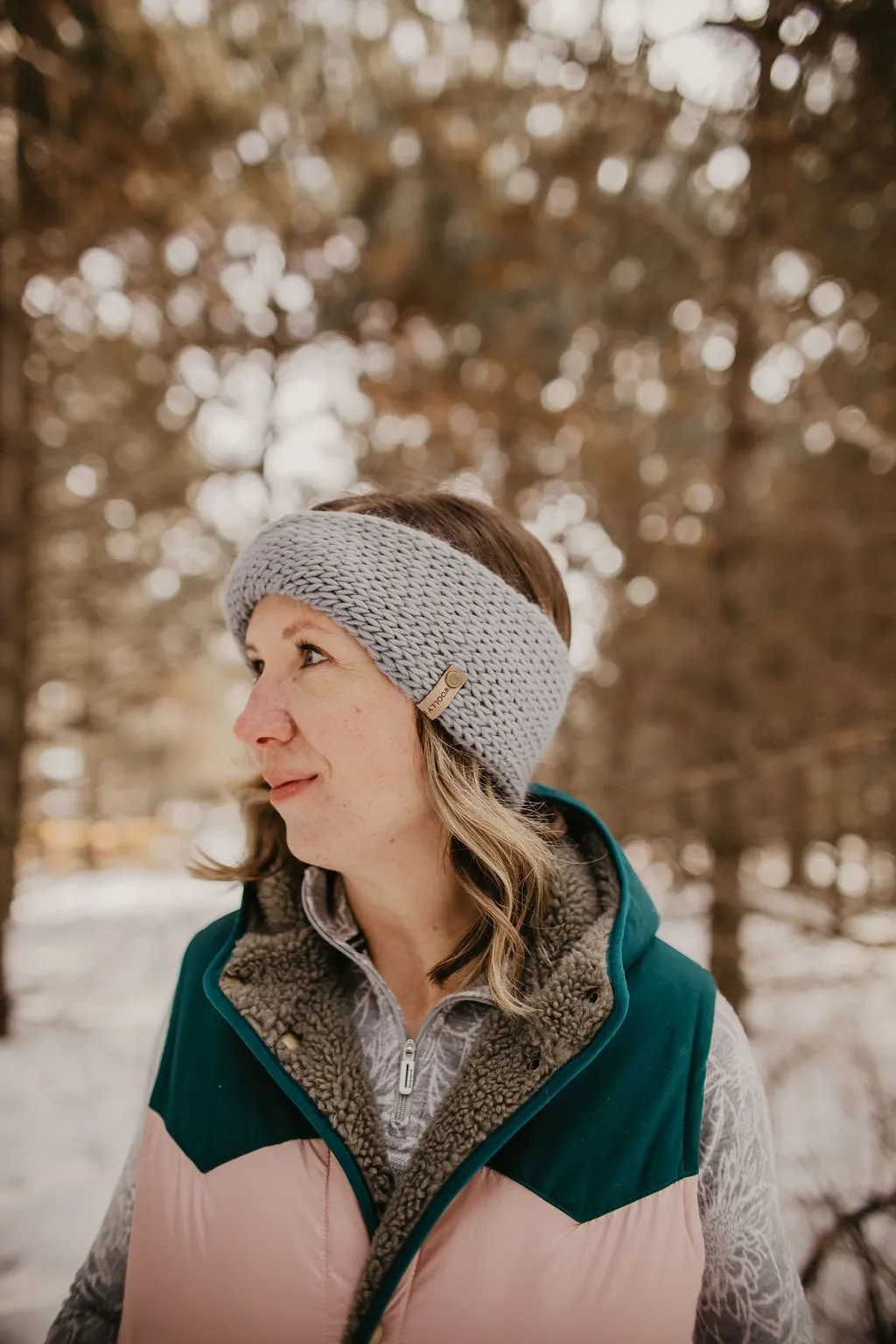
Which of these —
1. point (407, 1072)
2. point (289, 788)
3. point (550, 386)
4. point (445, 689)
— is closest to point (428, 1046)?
point (407, 1072)

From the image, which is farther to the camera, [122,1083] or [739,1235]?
[122,1083]

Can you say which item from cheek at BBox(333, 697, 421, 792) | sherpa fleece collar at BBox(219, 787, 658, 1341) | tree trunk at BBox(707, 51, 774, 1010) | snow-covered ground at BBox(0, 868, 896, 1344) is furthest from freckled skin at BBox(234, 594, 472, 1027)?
tree trunk at BBox(707, 51, 774, 1010)

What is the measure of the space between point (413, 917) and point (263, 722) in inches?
19.0

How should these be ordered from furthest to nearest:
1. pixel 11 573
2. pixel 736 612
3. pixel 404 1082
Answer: pixel 11 573
pixel 736 612
pixel 404 1082

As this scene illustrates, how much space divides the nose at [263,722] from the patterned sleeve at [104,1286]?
0.71 m

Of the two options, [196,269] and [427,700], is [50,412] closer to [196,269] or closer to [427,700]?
[196,269]

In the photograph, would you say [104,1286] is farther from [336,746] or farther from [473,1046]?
[336,746]

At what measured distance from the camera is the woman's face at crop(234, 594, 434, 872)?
1.43 meters

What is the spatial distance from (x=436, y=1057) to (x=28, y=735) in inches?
173

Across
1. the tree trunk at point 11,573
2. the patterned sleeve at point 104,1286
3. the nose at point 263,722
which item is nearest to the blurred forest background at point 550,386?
the tree trunk at point 11,573

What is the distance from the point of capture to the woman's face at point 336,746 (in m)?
1.43

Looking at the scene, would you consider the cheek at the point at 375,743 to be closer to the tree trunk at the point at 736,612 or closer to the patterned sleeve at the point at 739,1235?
the patterned sleeve at the point at 739,1235

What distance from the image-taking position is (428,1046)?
A: 1398 mm

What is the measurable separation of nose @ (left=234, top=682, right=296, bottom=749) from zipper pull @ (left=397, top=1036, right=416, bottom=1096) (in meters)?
0.61
